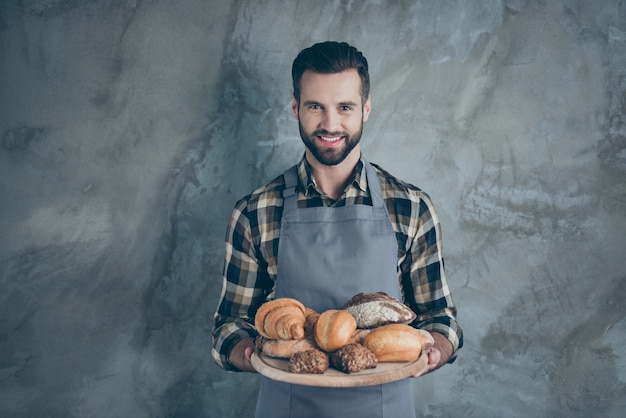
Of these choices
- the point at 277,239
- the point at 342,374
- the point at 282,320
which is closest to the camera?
the point at 342,374

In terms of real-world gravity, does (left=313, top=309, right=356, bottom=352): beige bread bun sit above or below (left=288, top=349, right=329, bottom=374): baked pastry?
above

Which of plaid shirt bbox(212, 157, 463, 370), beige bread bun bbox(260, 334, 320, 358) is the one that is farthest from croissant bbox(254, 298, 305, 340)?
plaid shirt bbox(212, 157, 463, 370)

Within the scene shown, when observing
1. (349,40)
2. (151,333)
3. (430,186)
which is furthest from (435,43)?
(151,333)

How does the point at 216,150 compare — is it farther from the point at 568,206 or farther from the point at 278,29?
the point at 568,206

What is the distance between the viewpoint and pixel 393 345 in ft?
4.21

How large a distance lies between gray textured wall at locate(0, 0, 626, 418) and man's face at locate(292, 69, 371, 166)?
1.06ft

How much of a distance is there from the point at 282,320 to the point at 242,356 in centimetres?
32

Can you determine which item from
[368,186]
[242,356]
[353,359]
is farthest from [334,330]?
[368,186]

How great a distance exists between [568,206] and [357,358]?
1.13 meters

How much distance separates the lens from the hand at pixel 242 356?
158cm

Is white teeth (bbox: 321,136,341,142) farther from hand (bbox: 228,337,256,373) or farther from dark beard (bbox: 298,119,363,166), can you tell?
hand (bbox: 228,337,256,373)

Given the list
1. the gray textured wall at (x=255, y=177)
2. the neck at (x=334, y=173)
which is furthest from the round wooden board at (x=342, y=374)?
the gray textured wall at (x=255, y=177)

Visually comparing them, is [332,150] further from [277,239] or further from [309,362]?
[309,362]

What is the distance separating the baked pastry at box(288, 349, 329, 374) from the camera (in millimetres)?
1225
